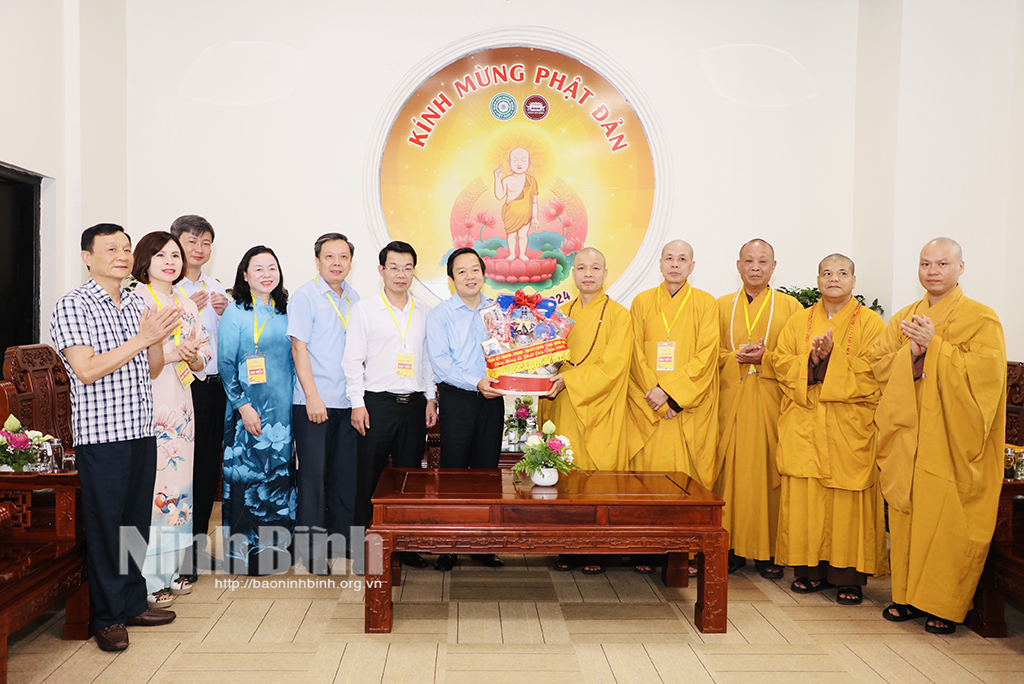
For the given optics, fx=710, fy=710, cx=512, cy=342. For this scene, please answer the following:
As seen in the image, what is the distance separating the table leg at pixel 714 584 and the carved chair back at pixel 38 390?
9.49 ft

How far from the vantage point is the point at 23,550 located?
254cm

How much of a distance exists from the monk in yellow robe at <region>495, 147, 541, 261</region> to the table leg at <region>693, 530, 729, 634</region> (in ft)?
8.84

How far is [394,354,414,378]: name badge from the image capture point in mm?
3336

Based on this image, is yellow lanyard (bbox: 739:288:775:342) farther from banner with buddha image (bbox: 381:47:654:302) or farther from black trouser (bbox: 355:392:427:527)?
black trouser (bbox: 355:392:427:527)

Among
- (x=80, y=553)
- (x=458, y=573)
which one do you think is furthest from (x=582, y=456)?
(x=80, y=553)

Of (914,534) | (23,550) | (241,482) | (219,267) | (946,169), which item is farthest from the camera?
(219,267)

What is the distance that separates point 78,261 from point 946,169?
215 inches

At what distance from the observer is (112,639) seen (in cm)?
258

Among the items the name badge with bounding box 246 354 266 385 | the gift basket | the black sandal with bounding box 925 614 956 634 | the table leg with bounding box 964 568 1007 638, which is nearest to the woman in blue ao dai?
the name badge with bounding box 246 354 266 385

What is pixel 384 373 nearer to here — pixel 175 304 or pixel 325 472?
pixel 325 472

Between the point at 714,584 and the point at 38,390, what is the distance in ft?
10.2

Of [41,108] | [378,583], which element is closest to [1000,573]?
[378,583]

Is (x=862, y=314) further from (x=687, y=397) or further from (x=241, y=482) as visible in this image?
(x=241, y=482)

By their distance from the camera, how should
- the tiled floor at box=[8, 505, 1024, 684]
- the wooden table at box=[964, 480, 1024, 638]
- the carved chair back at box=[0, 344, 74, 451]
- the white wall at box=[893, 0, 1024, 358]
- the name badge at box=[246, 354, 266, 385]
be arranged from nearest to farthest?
the tiled floor at box=[8, 505, 1024, 684] → the wooden table at box=[964, 480, 1024, 638] → the carved chair back at box=[0, 344, 74, 451] → the name badge at box=[246, 354, 266, 385] → the white wall at box=[893, 0, 1024, 358]
